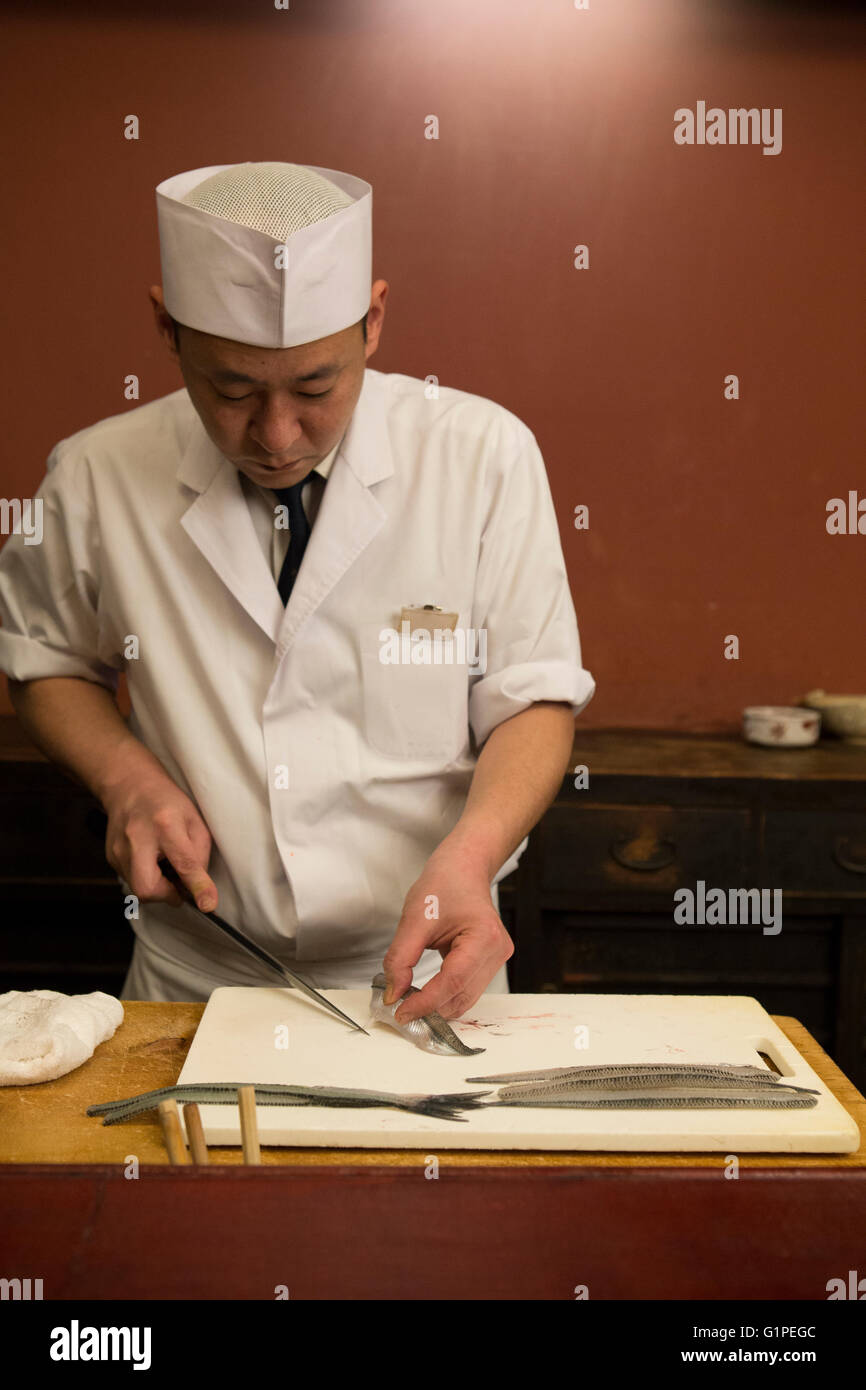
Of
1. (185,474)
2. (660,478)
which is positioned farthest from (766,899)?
(185,474)

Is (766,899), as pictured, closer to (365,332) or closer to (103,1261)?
(365,332)

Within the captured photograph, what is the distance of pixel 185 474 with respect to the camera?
1.71m

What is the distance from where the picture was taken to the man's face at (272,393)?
55.7 inches

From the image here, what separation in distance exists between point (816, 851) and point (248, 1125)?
189cm

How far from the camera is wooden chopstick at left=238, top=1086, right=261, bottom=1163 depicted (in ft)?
3.35

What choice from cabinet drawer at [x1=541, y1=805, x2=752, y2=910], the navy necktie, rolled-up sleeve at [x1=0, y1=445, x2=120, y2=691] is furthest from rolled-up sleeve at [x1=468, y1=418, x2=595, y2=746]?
cabinet drawer at [x1=541, y1=805, x2=752, y2=910]

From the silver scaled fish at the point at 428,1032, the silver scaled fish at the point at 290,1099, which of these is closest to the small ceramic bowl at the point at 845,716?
the silver scaled fish at the point at 428,1032

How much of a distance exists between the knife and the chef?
0.03 metres

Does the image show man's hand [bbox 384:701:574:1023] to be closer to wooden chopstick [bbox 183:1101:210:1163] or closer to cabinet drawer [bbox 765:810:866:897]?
wooden chopstick [bbox 183:1101:210:1163]

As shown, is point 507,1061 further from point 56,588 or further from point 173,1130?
point 56,588

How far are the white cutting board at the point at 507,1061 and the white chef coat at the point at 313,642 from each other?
28cm

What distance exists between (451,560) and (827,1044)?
160cm

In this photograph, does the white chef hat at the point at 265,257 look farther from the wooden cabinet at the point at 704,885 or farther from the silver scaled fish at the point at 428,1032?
the wooden cabinet at the point at 704,885

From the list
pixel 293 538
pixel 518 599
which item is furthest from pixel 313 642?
pixel 518 599
